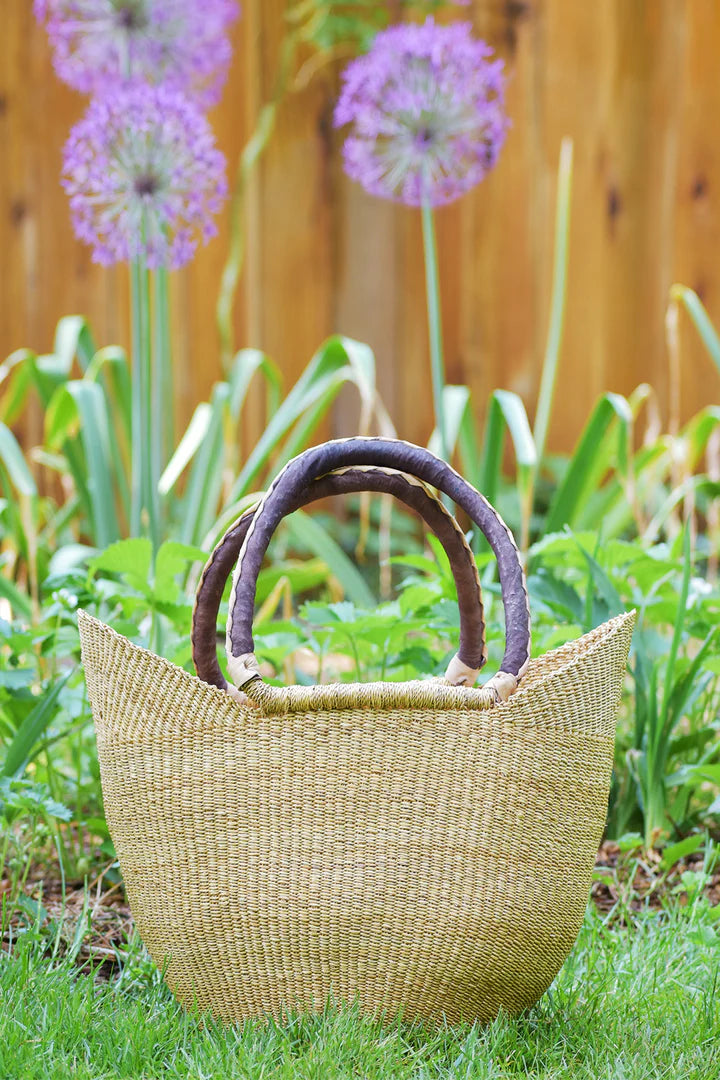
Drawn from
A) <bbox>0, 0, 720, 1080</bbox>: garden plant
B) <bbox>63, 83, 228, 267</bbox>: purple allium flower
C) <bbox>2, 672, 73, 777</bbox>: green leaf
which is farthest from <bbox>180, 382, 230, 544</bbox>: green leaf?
<bbox>2, 672, 73, 777</bbox>: green leaf

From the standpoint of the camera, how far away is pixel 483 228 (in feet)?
10.6

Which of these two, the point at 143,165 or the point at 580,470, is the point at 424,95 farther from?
the point at 580,470

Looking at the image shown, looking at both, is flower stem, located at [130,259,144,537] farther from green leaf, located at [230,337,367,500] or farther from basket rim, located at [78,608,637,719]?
basket rim, located at [78,608,637,719]

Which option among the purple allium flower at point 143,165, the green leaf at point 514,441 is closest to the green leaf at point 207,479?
the purple allium flower at point 143,165

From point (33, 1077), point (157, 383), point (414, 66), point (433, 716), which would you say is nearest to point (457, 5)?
point (414, 66)

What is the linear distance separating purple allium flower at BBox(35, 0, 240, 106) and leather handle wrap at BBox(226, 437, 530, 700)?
3.78 feet

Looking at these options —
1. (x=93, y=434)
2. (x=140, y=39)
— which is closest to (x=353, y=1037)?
(x=93, y=434)

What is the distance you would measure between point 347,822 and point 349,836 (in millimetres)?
12

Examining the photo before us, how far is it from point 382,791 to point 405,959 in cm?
14

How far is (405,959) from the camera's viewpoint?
3.22ft

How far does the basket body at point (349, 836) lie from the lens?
0.96m

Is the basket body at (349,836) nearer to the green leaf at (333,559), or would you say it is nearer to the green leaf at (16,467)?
the green leaf at (16,467)

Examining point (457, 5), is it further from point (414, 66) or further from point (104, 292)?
point (414, 66)

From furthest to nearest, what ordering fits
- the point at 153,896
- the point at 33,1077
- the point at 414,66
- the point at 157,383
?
the point at 157,383
the point at 414,66
the point at 153,896
the point at 33,1077
